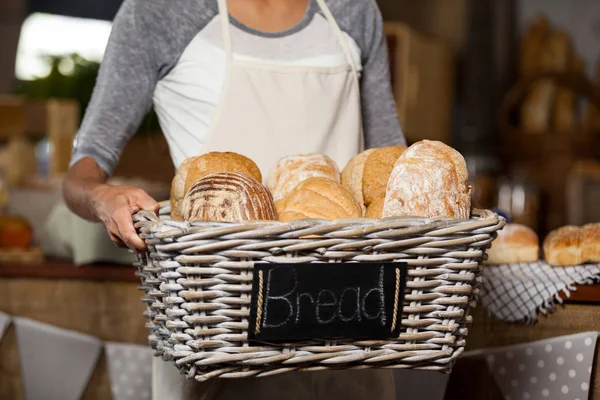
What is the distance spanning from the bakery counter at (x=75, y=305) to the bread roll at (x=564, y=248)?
3.18 ft

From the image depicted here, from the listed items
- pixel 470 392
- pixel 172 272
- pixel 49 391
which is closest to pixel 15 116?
pixel 49 391

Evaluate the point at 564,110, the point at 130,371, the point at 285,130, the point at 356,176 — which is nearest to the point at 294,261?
the point at 356,176

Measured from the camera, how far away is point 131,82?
148cm

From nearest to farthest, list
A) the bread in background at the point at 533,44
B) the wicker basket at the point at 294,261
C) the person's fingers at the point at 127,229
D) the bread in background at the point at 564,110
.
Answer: the wicker basket at the point at 294,261
the person's fingers at the point at 127,229
the bread in background at the point at 564,110
the bread in background at the point at 533,44

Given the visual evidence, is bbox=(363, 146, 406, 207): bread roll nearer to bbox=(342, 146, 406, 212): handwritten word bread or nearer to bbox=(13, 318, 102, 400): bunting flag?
bbox=(342, 146, 406, 212): handwritten word bread

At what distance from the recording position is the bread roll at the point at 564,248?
161cm

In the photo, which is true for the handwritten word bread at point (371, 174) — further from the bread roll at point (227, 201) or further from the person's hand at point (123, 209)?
the person's hand at point (123, 209)

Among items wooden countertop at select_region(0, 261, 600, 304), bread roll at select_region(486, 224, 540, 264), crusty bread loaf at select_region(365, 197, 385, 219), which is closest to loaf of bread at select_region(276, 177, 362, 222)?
crusty bread loaf at select_region(365, 197, 385, 219)

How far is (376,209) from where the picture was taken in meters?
1.24

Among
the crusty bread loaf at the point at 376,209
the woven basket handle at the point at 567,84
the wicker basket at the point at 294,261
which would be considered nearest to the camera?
the wicker basket at the point at 294,261

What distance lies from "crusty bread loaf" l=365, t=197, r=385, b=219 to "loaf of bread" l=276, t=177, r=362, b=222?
5cm

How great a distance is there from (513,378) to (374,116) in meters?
0.58

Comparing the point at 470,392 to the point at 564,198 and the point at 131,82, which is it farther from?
the point at 564,198

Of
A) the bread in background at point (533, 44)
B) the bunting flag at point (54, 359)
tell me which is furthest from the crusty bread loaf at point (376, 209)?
the bread in background at point (533, 44)
